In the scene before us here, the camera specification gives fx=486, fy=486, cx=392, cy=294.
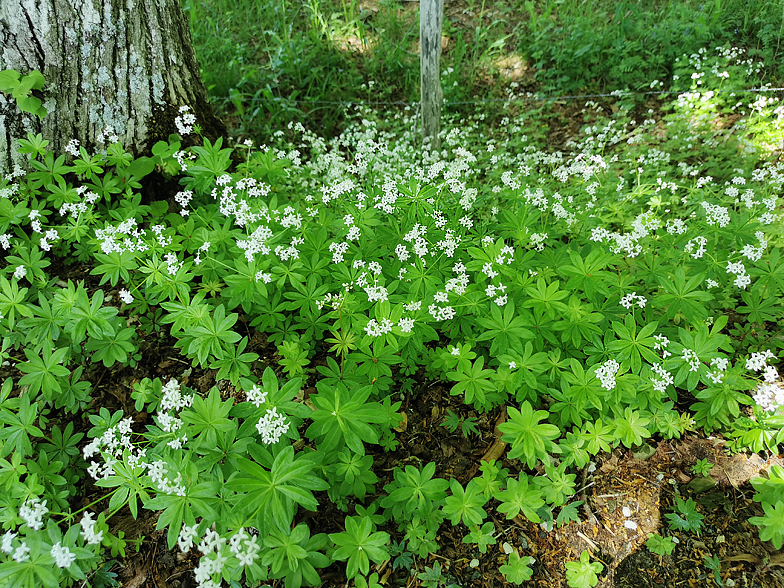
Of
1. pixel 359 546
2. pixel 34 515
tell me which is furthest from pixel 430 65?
pixel 34 515

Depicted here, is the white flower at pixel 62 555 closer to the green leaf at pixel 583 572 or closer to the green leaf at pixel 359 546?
the green leaf at pixel 359 546

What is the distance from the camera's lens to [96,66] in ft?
11.0

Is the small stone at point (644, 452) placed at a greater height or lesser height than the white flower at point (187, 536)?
lesser

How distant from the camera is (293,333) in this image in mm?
2916

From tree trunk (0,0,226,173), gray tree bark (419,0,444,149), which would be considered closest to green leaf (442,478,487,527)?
tree trunk (0,0,226,173)

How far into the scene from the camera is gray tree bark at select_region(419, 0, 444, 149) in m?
4.52

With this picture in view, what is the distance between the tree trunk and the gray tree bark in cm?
214

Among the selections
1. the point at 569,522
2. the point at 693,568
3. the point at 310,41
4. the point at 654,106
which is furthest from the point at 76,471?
the point at 654,106

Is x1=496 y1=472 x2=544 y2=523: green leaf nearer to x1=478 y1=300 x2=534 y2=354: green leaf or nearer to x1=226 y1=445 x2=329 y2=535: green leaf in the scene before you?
x1=478 y1=300 x2=534 y2=354: green leaf

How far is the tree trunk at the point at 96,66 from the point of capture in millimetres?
3145

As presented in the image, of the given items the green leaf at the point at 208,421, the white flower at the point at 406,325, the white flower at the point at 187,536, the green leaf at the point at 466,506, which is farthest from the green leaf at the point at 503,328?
the white flower at the point at 187,536

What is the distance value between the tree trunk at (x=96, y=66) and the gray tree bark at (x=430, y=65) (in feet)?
7.02

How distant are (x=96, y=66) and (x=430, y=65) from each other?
289 centimetres

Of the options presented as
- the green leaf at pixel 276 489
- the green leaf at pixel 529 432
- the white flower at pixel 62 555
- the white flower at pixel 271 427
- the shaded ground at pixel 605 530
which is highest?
the white flower at pixel 271 427
